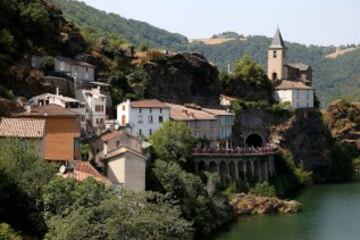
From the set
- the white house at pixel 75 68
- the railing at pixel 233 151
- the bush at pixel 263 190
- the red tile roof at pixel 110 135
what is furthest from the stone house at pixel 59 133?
the bush at pixel 263 190

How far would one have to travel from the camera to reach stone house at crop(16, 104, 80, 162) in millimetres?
59312

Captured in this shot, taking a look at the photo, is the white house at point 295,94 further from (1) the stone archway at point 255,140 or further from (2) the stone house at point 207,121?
(2) the stone house at point 207,121

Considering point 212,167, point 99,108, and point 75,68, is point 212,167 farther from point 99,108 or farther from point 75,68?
point 75,68

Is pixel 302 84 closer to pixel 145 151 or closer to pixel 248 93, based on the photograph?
pixel 248 93

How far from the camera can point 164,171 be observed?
2581 inches

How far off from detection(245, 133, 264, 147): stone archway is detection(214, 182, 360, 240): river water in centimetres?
1642

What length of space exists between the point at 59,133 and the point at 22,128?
20.7ft

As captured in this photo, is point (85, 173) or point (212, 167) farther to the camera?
point (212, 167)

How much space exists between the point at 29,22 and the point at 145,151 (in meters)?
26.6

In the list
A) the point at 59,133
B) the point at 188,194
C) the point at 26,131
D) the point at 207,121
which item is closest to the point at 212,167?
the point at 207,121

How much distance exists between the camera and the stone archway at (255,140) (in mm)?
108188

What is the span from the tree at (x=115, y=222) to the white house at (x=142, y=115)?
127ft

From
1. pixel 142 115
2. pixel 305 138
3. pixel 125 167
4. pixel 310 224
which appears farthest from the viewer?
pixel 305 138

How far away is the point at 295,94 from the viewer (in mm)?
118562
